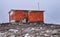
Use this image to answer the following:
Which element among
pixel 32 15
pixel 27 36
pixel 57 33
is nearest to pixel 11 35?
pixel 27 36

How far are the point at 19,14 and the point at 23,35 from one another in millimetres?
7582

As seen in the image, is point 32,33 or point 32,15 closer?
point 32,33

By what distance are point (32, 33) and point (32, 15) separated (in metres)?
7.41

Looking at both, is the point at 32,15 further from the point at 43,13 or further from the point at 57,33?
the point at 57,33

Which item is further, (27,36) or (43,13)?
(43,13)

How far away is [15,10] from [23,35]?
25.5ft

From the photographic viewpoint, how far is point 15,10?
1036 centimetres

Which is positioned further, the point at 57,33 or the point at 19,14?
the point at 19,14

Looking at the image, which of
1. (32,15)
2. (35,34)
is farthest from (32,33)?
(32,15)

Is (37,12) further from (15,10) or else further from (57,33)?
(57,33)

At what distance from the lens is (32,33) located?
2734mm

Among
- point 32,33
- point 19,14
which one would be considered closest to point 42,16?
point 19,14

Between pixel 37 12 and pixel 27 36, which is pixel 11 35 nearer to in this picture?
pixel 27 36

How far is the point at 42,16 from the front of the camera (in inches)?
404
